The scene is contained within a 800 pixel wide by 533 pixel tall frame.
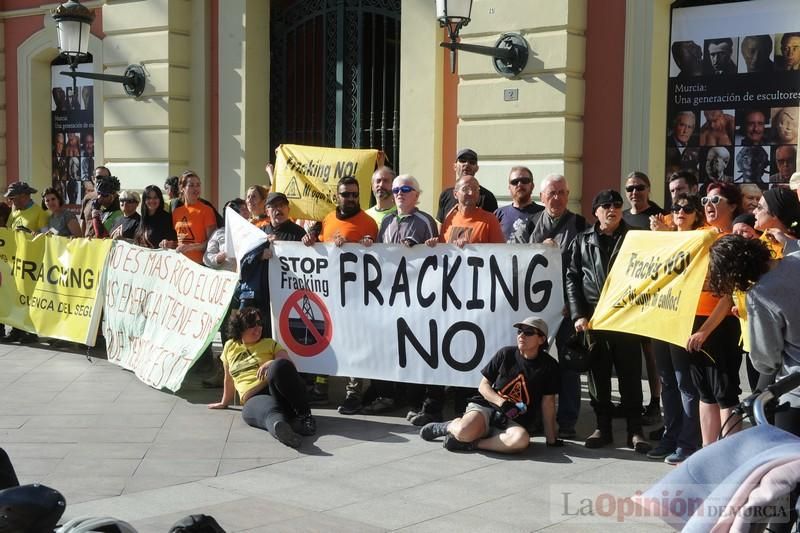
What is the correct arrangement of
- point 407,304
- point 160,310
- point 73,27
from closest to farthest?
point 407,304 < point 160,310 < point 73,27

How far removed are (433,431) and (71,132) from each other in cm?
1133

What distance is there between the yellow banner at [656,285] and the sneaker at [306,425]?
2088 mm

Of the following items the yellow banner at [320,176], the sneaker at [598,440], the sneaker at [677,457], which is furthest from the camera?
the yellow banner at [320,176]

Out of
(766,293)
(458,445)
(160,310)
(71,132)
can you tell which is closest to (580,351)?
(458,445)

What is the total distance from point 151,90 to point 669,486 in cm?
1213

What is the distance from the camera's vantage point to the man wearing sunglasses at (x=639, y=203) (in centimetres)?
752

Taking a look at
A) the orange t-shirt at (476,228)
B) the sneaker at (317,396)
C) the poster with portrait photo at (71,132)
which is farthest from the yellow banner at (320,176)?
the poster with portrait photo at (71,132)

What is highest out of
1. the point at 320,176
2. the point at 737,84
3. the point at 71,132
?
the point at 737,84

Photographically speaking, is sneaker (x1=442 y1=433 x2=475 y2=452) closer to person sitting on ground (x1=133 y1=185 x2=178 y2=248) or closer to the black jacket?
the black jacket

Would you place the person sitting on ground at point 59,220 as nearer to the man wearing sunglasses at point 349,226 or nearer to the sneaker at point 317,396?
the man wearing sunglasses at point 349,226

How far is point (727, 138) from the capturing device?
10.1 meters

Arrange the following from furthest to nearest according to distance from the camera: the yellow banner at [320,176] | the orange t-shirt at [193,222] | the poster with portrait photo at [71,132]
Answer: the poster with portrait photo at [71,132] < the orange t-shirt at [193,222] < the yellow banner at [320,176]

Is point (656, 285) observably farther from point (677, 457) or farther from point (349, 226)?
point (349, 226)

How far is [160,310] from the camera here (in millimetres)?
9328
